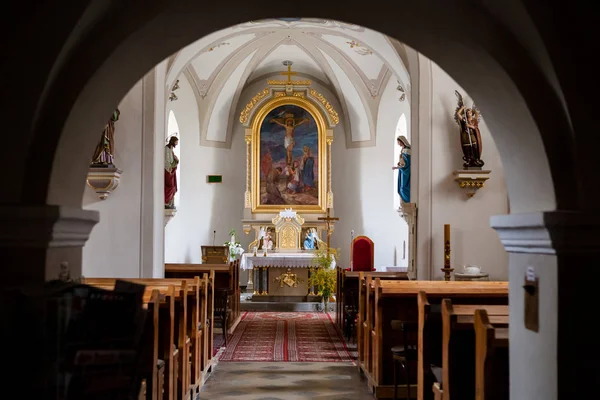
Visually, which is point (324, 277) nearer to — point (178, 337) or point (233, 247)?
point (233, 247)

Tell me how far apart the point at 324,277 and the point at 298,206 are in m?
3.21

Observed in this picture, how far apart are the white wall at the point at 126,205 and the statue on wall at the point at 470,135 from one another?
4074 millimetres

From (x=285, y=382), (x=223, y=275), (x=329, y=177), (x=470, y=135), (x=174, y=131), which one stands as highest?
(x=174, y=131)

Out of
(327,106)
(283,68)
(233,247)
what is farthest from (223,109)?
(233,247)

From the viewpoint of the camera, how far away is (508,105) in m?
3.27

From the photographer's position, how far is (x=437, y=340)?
484 centimetres

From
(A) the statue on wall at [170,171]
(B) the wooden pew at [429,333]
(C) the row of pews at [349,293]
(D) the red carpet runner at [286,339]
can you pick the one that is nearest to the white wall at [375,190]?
(D) the red carpet runner at [286,339]

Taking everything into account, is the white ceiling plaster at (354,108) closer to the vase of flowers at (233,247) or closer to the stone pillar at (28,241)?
the vase of flowers at (233,247)

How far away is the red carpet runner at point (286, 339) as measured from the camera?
835 cm

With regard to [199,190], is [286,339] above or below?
below

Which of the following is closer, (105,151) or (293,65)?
(105,151)

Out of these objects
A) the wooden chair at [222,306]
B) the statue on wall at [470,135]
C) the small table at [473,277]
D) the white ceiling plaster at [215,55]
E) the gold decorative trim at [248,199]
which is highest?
the white ceiling plaster at [215,55]

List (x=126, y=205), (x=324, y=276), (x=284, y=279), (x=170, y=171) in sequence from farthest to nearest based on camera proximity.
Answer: (x=284, y=279), (x=324, y=276), (x=170, y=171), (x=126, y=205)

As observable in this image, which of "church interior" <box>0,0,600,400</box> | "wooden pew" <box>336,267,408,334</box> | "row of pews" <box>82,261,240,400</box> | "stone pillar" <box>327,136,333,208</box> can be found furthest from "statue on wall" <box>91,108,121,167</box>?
"stone pillar" <box>327,136,333,208</box>
